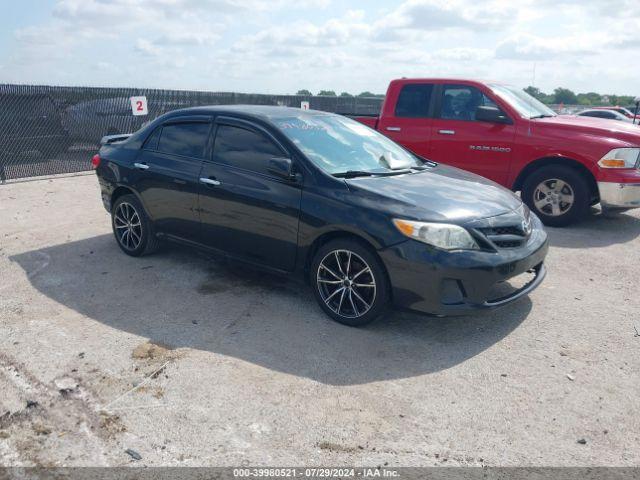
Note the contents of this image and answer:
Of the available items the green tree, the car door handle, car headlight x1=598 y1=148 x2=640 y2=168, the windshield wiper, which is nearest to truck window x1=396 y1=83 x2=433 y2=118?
car headlight x1=598 y1=148 x2=640 y2=168

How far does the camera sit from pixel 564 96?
194ft

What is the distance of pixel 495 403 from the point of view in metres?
3.46

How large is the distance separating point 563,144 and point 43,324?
260 inches

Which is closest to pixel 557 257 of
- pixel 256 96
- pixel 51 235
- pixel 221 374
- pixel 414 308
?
pixel 414 308

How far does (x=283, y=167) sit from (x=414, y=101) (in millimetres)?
4745

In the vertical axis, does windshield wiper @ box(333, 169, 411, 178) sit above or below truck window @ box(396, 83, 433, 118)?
below

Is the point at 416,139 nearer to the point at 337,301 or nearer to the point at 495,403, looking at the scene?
the point at 337,301

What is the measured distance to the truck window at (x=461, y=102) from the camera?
8.16 meters

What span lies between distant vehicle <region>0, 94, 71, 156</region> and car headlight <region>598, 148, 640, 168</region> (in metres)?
10.5

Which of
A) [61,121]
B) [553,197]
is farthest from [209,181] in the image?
[61,121]

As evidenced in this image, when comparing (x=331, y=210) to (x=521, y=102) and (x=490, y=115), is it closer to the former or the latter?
(x=490, y=115)

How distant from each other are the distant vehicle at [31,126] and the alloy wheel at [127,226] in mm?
6215

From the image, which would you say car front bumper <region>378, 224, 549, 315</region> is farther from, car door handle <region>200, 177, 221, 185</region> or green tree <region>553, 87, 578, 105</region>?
green tree <region>553, 87, 578, 105</region>

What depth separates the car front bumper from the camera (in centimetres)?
401
